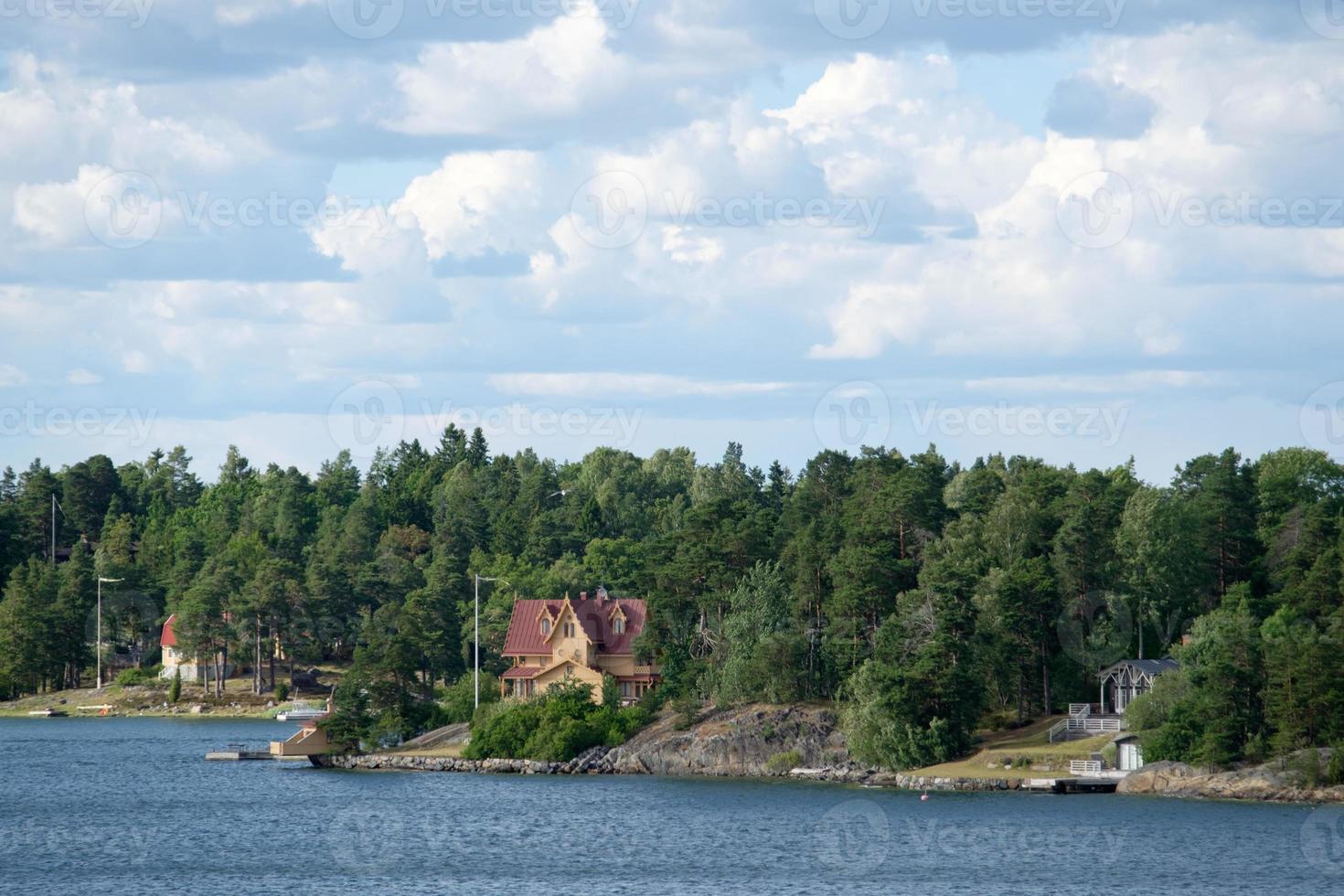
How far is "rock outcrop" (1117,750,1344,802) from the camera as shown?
78938 mm

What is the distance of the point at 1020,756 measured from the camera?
88.1m

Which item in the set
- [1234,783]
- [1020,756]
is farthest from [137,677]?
[1234,783]

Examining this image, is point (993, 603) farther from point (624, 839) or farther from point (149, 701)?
point (149, 701)

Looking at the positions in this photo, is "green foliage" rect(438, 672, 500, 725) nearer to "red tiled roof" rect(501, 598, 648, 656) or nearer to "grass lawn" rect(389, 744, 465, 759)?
"grass lawn" rect(389, 744, 465, 759)

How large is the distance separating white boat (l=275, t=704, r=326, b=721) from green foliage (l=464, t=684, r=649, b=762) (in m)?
44.9

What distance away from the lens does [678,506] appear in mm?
198125

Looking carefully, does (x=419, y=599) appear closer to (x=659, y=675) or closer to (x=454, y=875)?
(x=659, y=675)

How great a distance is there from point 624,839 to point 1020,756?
24.2 meters

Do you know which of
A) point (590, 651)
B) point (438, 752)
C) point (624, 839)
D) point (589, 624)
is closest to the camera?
point (624, 839)

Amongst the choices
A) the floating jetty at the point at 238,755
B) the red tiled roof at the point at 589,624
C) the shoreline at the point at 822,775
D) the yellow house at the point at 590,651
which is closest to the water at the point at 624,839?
the shoreline at the point at 822,775

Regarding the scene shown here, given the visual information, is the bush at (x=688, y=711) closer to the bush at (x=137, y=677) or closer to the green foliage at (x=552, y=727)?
the green foliage at (x=552, y=727)

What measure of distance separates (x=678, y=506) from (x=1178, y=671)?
113m

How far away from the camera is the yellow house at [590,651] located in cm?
10962

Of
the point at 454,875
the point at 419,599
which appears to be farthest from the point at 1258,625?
the point at 419,599
